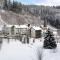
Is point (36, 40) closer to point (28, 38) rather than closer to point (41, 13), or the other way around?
point (28, 38)

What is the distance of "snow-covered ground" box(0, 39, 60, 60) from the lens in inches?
70.5

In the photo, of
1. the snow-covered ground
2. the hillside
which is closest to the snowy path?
the snow-covered ground

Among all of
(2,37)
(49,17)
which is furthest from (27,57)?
(49,17)

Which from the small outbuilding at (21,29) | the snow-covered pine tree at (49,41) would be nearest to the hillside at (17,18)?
the small outbuilding at (21,29)

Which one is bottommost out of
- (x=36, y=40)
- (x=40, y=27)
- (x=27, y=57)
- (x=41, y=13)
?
(x=27, y=57)

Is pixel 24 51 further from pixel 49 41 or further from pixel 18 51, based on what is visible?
pixel 49 41

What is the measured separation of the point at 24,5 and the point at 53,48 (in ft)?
1.53

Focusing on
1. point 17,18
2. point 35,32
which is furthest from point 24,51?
point 17,18

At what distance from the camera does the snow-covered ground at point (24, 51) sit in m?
1.79

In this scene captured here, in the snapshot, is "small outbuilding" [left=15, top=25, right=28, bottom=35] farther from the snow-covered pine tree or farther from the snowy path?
the snow-covered pine tree

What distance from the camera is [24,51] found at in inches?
70.4

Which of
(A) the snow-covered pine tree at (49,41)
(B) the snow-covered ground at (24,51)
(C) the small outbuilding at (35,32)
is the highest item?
(C) the small outbuilding at (35,32)

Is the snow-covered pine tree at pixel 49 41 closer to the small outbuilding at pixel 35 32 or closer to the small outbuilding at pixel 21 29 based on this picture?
the small outbuilding at pixel 35 32

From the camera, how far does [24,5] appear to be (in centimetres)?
182
